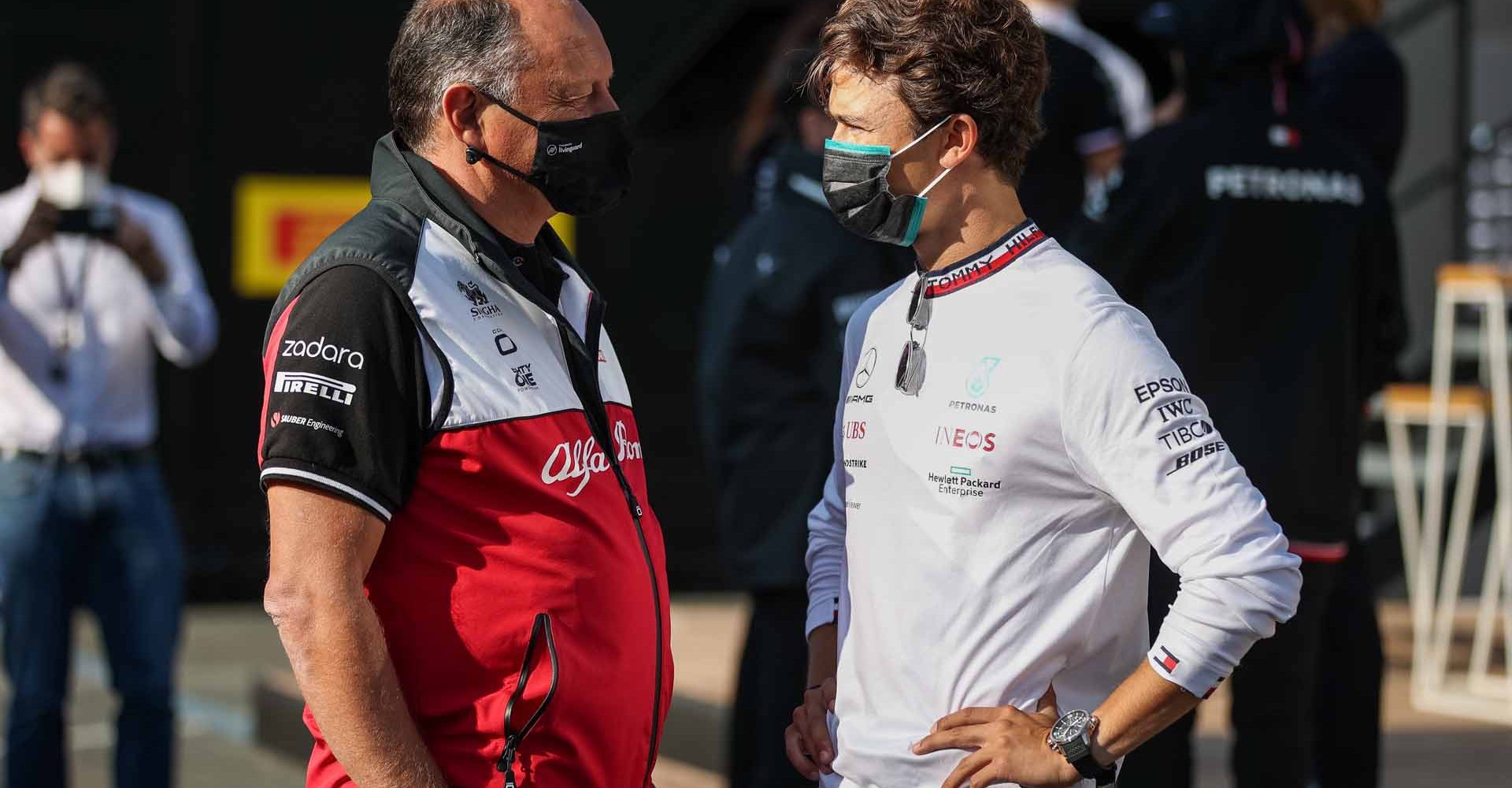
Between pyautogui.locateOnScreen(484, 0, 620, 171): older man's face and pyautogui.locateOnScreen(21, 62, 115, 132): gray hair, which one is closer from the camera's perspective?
pyautogui.locateOnScreen(484, 0, 620, 171): older man's face

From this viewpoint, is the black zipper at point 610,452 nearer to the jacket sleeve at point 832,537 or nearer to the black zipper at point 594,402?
the black zipper at point 594,402

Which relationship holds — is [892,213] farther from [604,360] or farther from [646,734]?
[646,734]

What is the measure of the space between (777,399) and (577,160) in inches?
76.5

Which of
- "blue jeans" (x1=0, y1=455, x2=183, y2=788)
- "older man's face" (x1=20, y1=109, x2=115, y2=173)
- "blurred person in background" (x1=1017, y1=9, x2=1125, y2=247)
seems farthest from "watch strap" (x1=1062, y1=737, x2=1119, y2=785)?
"older man's face" (x1=20, y1=109, x2=115, y2=173)

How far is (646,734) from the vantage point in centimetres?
264

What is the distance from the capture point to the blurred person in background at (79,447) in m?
5.19

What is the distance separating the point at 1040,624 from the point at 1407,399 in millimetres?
5026

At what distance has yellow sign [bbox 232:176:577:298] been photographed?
9406 mm

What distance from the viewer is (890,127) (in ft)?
8.28

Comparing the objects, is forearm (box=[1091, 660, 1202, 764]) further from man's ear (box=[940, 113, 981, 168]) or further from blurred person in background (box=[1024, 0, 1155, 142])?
blurred person in background (box=[1024, 0, 1155, 142])

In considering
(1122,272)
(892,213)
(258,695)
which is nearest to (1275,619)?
(892,213)

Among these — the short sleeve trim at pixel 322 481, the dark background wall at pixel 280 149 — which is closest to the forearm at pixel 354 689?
the short sleeve trim at pixel 322 481

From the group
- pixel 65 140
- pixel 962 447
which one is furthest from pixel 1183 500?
pixel 65 140

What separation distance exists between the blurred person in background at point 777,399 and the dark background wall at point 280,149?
509 cm
